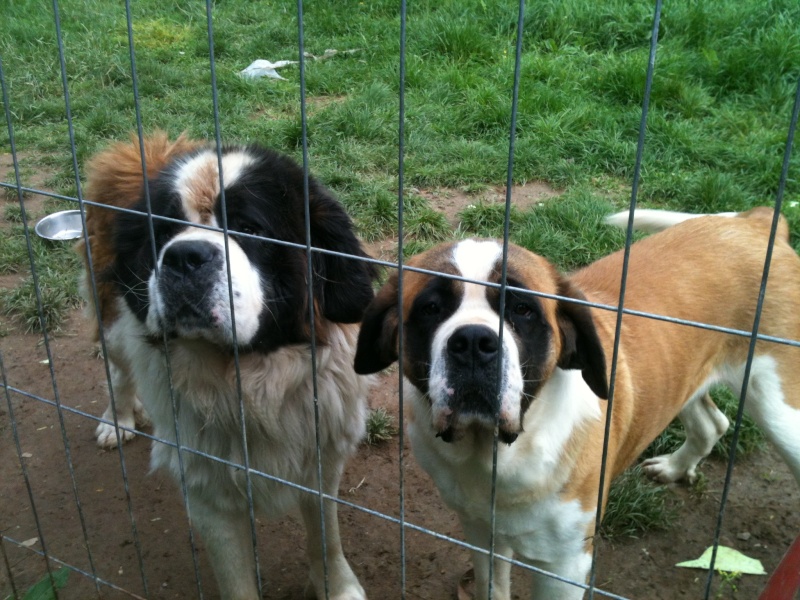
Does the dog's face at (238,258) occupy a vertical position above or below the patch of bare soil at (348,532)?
above

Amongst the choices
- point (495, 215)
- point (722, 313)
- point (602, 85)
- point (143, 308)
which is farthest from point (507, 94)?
point (143, 308)

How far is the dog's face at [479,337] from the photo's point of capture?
1.85 meters

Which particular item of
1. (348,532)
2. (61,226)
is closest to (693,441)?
(348,532)

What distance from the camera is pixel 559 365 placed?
2115 millimetres

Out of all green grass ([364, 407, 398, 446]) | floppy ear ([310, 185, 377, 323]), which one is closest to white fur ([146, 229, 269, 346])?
floppy ear ([310, 185, 377, 323])

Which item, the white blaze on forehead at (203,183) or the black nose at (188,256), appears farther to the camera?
the white blaze on forehead at (203,183)

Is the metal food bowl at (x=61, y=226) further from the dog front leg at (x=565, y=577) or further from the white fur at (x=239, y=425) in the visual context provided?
the dog front leg at (x=565, y=577)

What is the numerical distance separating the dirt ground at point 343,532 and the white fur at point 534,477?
501 millimetres

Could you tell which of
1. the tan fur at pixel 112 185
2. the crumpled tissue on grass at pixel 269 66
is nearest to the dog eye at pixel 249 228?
the tan fur at pixel 112 185

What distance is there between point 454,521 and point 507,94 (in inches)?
159

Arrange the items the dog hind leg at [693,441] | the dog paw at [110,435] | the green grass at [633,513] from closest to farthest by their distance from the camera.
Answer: the green grass at [633,513]
the dog hind leg at [693,441]
the dog paw at [110,435]

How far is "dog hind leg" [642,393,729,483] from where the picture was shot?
3.22 metres

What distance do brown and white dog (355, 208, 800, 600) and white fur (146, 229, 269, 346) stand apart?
338mm

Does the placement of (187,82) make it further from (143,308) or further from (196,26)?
(143,308)
